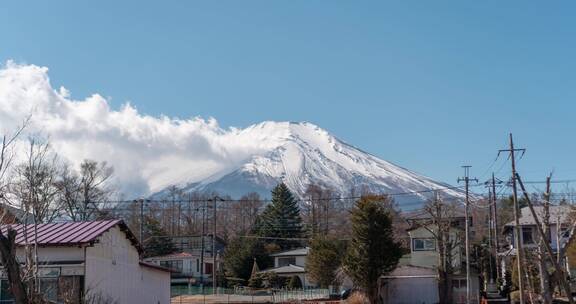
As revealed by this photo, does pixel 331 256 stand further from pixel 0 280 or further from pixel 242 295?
pixel 0 280

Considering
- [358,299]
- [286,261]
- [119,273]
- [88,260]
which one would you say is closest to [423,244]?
[358,299]

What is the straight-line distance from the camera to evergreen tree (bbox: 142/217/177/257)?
87875mm

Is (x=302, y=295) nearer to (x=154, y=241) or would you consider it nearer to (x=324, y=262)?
(x=324, y=262)

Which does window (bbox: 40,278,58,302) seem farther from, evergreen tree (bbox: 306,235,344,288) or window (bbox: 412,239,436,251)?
window (bbox: 412,239,436,251)

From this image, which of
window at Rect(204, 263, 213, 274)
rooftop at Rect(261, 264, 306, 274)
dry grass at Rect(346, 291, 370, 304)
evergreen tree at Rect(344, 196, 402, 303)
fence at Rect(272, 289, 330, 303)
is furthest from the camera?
window at Rect(204, 263, 213, 274)

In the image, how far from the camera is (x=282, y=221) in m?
93.9

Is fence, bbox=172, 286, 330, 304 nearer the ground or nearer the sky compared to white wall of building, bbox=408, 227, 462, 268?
nearer the ground

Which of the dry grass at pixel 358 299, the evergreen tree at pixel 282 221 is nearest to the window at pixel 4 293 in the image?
the dry grass at pixel 358 299

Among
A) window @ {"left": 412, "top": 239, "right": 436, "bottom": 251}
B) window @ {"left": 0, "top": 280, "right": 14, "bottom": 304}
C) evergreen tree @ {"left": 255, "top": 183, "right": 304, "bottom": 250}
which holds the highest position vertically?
evergreen tree @ {"left": 255, "top": 183, "right": 304, "bottom": 250}

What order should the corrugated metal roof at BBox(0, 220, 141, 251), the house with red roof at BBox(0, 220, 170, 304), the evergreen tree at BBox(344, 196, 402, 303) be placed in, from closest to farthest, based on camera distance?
the house with red roof at BBox(0, 220, 170, 304) < the corrugated metal roof at BBox(0, 220, 141, 251) < the evergreen tree at BBox(344, 196, 402, 303)

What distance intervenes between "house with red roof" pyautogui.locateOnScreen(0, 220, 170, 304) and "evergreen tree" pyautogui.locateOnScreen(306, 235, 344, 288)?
2769 cm

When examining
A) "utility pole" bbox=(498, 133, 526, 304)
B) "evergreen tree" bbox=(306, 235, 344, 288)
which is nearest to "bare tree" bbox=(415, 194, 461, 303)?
"evergreen tree" bbox=(306, 235, 344, 288)

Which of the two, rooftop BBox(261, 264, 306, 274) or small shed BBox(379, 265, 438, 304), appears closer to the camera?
small shed BBox(379, 265, 438, 304)

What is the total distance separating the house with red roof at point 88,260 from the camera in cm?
2852
